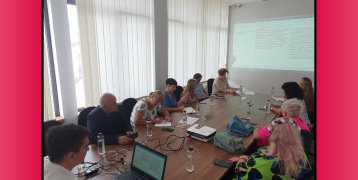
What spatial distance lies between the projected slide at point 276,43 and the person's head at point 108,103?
546 centimetres

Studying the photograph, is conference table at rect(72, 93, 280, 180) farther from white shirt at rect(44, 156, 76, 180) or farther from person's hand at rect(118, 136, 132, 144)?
white shirt at rect(44, 156, 76, 180)

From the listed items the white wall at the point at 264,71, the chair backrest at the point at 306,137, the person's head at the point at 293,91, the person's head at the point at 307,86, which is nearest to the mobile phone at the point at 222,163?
the chair backrest at the point at 306,137

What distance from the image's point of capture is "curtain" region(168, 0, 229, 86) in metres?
4.83

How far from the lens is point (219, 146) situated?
1.97 meters

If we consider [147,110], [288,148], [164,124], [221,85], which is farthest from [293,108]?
[221,85]

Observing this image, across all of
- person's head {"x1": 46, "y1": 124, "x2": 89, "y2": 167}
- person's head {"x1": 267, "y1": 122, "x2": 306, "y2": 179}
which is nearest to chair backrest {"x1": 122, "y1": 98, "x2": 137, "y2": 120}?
person's head {"x1": 46, "y1": 124, "x2": 89, "y2": 167}

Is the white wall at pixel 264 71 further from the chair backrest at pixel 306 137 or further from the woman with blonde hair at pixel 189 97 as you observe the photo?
the chair backrest at pixel 306 137

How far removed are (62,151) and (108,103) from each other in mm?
916

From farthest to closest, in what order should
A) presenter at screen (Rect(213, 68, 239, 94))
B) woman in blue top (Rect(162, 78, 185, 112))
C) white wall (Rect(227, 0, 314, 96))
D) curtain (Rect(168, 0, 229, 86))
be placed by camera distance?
white wall (Rect(227, 0, 314, 96)), curtain (Rect(168, 0, 229, 86)), presenter at screen (Rect(213, 68, 239, 94)), woman in blue top (Rect(162, 78, 185, 112))

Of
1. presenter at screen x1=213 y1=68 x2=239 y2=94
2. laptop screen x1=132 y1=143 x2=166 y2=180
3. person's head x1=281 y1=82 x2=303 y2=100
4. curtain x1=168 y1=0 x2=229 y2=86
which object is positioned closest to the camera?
laptop screen x1=132 y1=143 x2=166 y2=180

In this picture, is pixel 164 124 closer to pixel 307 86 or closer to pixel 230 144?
pixel 230 144

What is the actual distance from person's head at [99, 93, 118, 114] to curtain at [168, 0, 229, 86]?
2.75 metres

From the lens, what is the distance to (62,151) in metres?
1.29

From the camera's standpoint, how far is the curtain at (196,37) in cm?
→ 483
